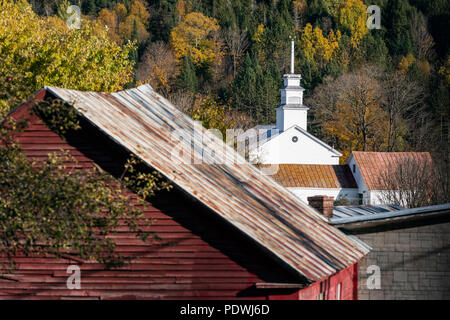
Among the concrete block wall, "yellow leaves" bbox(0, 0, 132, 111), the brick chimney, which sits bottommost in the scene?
the concrete block wall

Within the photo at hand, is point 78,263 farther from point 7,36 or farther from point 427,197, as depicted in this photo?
point 427,197

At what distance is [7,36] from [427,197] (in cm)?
2488

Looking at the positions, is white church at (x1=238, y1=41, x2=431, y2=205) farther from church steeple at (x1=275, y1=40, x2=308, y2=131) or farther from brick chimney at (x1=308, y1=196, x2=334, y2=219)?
brick chimney at (x1=308, y1=196, x2=334, y2=219)

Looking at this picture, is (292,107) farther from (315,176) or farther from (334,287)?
(334,287)

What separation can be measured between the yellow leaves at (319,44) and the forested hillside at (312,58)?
186mm

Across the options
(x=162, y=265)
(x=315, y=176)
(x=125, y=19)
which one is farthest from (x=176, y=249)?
(x=125, y=19)

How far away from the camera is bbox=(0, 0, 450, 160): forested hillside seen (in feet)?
303

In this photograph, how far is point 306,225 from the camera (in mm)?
18062

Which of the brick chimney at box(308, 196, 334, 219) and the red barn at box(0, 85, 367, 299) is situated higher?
the brick chimney at box(308, 196, 334, 219)

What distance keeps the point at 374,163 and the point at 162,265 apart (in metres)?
54.6

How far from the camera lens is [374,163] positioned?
223 ft

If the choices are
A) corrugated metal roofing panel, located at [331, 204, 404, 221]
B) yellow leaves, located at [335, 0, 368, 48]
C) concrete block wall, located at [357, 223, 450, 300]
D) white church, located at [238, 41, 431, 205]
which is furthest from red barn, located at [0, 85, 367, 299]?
yellow leaves, located at [335, 0, 368, 48]

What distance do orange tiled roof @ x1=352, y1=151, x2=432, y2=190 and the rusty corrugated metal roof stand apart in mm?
45087

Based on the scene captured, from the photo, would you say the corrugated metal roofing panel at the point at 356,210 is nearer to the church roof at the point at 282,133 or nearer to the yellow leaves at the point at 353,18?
the church roof at the point at 282,133
